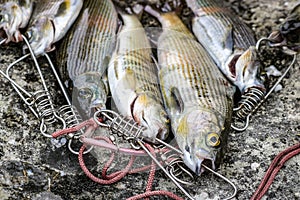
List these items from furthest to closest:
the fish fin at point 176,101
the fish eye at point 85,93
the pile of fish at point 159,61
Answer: the fish eye at point 85,93 < the fish fin at point 176,101 < the pile of fish at point 159,61

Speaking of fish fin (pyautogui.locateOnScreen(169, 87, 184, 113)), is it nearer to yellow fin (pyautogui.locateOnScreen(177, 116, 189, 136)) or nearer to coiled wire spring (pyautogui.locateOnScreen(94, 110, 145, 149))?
yellow fin (pyautogui.locateOnScreen(177, 116, 189, 136))

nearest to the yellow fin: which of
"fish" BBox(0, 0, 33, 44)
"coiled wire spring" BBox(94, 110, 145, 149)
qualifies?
"coiled wire spring" BBox(94, 110, 145, 149)

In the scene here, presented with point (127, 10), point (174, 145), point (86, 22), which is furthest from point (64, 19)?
point (174, 145)

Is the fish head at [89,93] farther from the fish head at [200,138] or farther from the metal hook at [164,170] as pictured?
the fish head at [200,138]

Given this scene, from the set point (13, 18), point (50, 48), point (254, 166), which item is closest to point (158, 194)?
point (254, 166)

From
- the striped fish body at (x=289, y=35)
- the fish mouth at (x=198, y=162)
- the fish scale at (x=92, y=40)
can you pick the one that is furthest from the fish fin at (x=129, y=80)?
the striped fish body at (x=289, y=35)

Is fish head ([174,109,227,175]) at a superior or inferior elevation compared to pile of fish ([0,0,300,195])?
inferior
